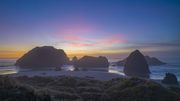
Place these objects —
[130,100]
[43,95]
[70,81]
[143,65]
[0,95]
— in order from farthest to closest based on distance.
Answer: [143,65]
[70,81]
[130,100]
[43,95]
[0,95]

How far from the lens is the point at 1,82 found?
86.6 ft

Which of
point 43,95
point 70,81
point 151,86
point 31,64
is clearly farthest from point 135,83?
point 31,64

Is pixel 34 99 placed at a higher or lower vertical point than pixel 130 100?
A: higher

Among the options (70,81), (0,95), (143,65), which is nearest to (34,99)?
(0,95)

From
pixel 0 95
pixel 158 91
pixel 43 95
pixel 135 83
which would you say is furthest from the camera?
pixel 135 83

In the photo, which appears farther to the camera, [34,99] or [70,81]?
[70,81]

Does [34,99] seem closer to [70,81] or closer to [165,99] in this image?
[165,99]

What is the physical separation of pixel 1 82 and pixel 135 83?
1011 inches

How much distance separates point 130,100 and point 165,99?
528 centimetres

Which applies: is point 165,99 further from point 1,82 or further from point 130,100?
point 1,82

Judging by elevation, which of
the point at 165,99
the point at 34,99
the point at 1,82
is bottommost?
the point at 165,99

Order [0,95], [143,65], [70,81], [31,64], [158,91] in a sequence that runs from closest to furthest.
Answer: [0,95], [158,91], [70,81], [143,65], [31,64]

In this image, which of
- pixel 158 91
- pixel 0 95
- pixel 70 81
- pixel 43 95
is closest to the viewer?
pixel 0 95

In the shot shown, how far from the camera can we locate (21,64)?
19362cm
